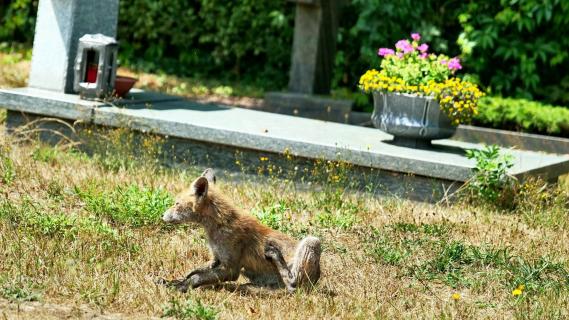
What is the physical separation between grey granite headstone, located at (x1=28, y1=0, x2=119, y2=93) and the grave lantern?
0.80 ft

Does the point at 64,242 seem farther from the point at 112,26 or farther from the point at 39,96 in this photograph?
the point at 112,26

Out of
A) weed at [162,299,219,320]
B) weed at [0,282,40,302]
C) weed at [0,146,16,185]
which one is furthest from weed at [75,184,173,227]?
weed at [162,299,219,320]

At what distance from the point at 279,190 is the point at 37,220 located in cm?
222

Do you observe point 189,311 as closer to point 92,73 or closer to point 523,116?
point 92,73

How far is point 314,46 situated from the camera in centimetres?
1341

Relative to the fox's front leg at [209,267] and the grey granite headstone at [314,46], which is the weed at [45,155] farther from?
the grey granite headstone at [314,46]

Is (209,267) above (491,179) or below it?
below

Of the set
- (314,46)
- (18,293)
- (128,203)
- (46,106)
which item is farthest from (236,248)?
(314,46)

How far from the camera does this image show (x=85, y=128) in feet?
29.1

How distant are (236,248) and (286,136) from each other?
3.03 m

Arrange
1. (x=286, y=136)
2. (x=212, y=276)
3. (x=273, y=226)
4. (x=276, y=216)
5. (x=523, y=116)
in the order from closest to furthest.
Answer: (x=212, y=276) < (x=273, y=226) < (x=276, y=216) < (x=286, y=136) < (x=523, y=116)

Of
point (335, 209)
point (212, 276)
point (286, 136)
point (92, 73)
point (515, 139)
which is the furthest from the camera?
point (515, 139)

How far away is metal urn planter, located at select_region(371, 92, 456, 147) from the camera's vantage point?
8.41 metres

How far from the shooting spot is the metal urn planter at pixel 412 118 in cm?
841
